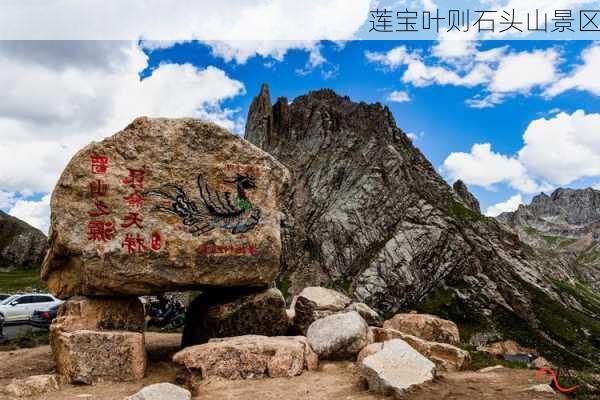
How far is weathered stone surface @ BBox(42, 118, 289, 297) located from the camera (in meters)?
16.1

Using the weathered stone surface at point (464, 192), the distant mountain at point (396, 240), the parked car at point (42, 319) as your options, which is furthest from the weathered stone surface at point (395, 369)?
the weathered stone surface at point (464, 192)

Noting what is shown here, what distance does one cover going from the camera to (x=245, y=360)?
46.3ft

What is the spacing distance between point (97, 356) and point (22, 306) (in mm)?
21701

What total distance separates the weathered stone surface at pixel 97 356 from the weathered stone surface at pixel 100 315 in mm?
621

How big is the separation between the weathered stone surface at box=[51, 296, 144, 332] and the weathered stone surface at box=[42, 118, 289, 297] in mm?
475

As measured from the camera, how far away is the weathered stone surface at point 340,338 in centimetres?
1562

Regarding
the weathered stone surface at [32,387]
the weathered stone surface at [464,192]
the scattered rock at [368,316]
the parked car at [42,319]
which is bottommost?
the parked car at [42,319]

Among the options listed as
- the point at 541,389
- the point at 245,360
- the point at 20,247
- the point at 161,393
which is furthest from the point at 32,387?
the point at 20,247

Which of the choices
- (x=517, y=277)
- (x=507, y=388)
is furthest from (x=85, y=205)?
(x=517, y=277)

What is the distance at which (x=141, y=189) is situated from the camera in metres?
16.8

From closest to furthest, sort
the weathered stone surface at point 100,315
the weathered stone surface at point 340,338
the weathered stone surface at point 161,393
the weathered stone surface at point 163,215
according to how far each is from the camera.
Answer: the weathered stone surface at point 161,393 < the weathered stone surface at point 340,338 < the weathered stone surface at point 100,315 < the weathered stone surface at point 163,215

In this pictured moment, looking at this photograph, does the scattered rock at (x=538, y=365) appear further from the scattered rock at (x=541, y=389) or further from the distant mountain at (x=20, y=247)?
the distant mountain at (x=20, y=247)

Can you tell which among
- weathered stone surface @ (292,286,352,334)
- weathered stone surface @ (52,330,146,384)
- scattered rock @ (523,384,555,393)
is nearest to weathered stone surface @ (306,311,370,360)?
weathered stone surface @ (292,286,352,334)

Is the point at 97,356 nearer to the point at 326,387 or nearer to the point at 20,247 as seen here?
the point at 326,387
